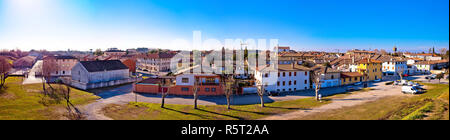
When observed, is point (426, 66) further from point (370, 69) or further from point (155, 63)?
point (155, 63)

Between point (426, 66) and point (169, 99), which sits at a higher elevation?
point (426, 66)

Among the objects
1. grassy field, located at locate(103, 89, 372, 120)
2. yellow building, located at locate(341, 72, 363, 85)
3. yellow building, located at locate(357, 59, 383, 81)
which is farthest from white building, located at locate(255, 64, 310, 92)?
yellow building, located at locate(357, 59, 383, 81)

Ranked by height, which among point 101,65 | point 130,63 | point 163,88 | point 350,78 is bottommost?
point 163,88

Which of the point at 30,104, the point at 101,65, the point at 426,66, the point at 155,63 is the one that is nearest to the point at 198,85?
the point at 30,104

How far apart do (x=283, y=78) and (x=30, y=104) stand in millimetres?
35356

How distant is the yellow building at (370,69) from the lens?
4950 cm

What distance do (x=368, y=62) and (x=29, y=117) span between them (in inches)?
2301

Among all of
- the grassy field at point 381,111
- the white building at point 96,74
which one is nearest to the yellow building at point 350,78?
the grassy field at point 381,111

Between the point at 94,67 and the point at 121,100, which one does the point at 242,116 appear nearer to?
the point at 121,100

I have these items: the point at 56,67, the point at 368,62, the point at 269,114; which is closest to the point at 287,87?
the point at 269,114

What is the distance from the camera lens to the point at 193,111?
83.1 ft

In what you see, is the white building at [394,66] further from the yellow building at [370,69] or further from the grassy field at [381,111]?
the grassy field at [381,111]

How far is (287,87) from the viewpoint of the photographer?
1507 inches

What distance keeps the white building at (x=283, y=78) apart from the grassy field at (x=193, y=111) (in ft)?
27.0
